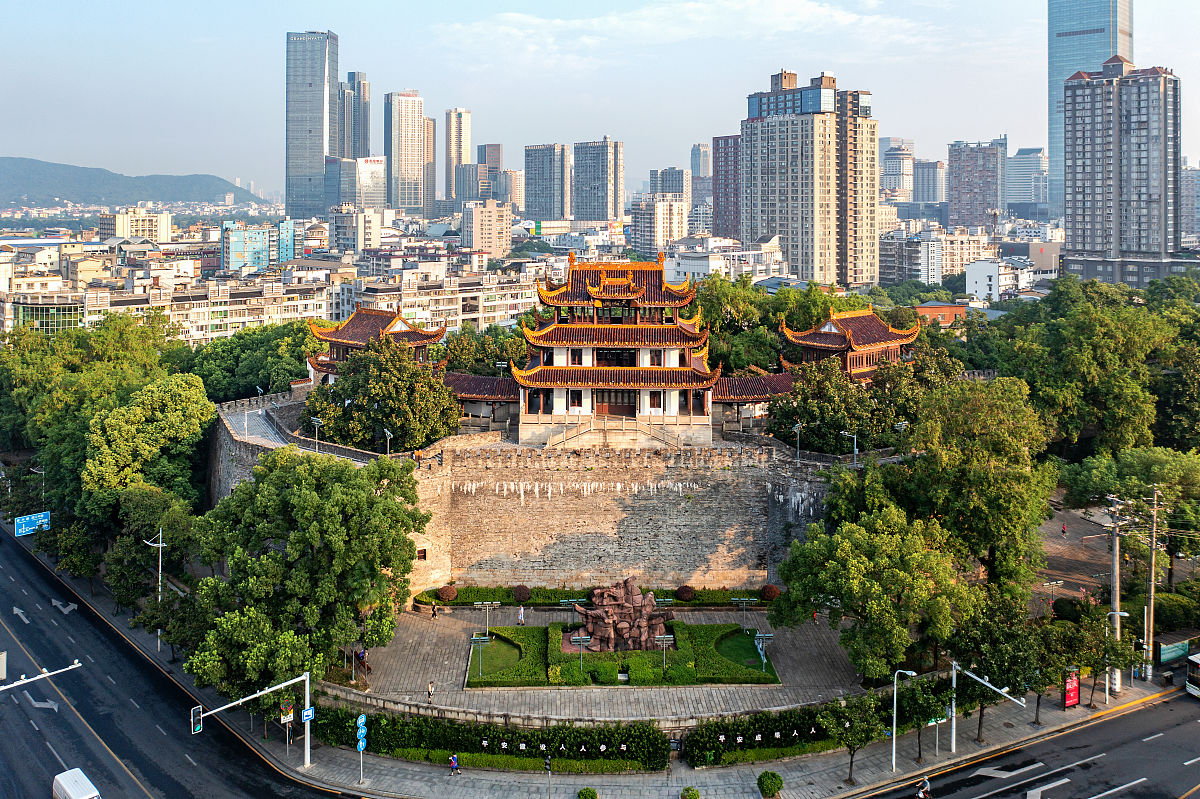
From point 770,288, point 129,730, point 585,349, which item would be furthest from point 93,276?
point 129,730

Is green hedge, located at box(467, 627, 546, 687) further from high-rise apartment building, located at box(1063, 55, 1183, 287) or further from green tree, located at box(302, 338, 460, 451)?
high-rise apartment building, located at box(1063, 55, 1183, 287)

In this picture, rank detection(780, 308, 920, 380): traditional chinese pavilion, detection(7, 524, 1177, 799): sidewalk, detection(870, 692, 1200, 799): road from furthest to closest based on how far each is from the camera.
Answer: detection(780, 308, 920, 380): traditional chinese pavilion < detection(7, 524, 1177, 799): sidewalk < detection(870, 692, 1200, 799): road

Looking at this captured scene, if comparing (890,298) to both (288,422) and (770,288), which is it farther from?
(288,422)

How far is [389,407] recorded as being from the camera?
171 feet

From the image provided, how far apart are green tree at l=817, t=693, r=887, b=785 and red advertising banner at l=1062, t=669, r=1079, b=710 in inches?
294

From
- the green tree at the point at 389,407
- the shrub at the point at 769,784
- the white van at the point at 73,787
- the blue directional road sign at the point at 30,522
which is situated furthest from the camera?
the green tree at the point at 389,407

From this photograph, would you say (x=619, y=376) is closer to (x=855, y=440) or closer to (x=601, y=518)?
(x=601, y=518)

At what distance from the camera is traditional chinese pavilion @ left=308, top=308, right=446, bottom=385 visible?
64.9 m

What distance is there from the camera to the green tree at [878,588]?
3697 cm

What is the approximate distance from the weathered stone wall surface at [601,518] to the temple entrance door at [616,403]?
6.21 metres

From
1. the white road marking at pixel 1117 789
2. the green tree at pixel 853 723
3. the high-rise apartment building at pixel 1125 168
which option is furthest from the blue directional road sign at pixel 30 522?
the high-rise apartment building at pixel 1125 168

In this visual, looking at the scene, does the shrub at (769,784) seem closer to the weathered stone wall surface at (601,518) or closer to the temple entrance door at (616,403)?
the weathered stone wall surface at (601,518)

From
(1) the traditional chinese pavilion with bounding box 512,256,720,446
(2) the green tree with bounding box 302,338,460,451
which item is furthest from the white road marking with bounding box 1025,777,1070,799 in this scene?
Answer: (2) the green tree with bounding box 302,338,460,451

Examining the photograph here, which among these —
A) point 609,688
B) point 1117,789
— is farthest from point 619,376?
point 1117,789
